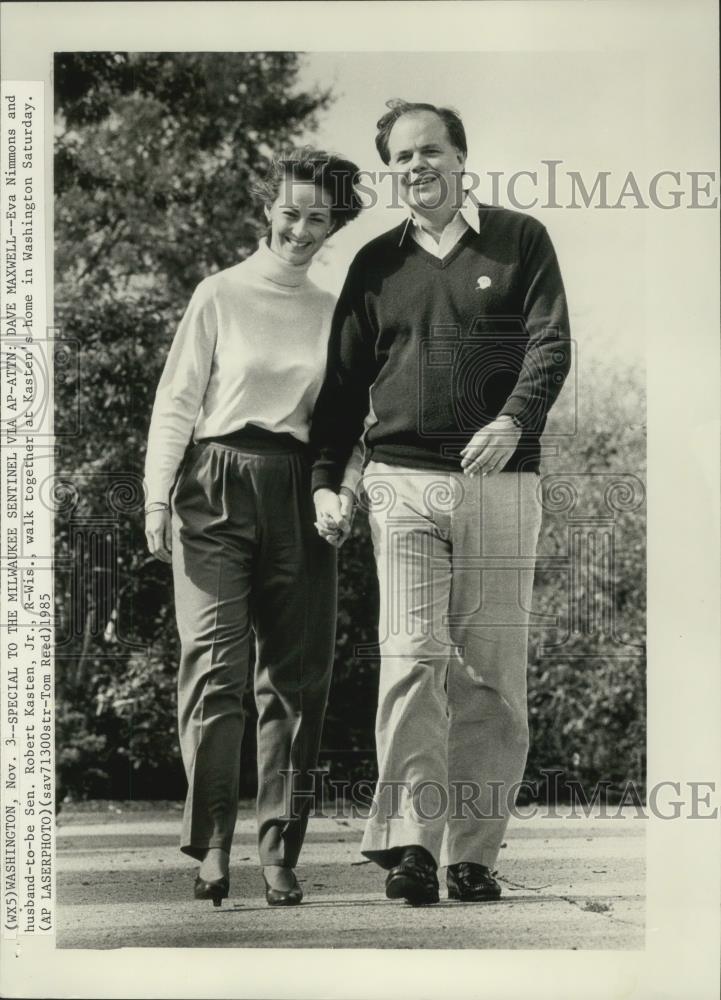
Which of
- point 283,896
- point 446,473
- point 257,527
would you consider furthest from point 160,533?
point 283,896

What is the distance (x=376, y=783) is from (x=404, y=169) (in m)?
1.85

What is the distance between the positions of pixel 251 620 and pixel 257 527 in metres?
0.28

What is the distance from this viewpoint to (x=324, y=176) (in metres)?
4.43

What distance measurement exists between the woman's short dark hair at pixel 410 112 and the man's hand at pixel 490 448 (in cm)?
83

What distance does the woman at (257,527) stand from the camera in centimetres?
434

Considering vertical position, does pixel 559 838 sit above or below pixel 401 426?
below

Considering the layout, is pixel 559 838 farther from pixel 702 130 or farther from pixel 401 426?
pixel 702 130

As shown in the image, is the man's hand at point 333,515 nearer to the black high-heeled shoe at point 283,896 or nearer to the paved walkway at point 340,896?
the paved walkway at point 340,896

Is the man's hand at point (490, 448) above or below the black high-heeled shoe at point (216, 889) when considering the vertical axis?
above

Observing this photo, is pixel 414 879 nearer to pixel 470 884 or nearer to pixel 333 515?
pixel 470 884

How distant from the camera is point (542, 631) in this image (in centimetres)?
441

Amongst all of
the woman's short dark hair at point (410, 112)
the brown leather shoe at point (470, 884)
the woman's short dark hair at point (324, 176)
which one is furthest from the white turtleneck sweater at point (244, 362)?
the brown leather shoe at point (470, 884)

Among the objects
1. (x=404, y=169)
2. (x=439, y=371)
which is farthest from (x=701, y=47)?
(x=439, y=371)

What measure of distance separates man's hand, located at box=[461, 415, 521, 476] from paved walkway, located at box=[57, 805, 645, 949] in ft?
3.53
